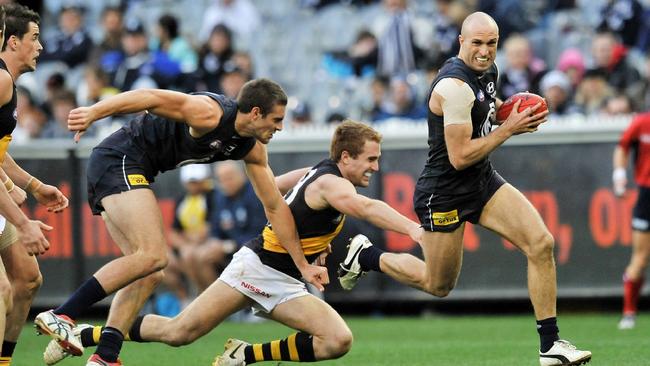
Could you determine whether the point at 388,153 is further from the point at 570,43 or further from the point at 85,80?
the point at 85,80

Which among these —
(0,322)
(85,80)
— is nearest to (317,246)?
A: (0,322)

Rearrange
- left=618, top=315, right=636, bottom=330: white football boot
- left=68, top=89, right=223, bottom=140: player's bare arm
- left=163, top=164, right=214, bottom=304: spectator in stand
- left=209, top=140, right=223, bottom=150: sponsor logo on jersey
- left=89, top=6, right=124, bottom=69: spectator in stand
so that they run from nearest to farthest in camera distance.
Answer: left=68, top=89, right=223, bottom=140: player's bare arm, left=209, top=140, right=223, bottom=150: sponsor logo on jersey, left=618, top=315, right=636, bottom=330: white football boot, left=163, top=164, right=214, bottom=304: spectator in stand, left=89, top=6, right=124, bottom=69: spectator in stand

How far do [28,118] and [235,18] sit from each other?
3654 millimetres

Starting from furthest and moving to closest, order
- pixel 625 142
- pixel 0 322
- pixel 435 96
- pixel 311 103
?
pixel 311 103
pixel 625 142
pixel 435 96
pixel 0 322

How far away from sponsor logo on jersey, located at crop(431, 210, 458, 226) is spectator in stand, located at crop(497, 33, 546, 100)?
6.57m

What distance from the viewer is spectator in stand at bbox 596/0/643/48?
16.5 metres

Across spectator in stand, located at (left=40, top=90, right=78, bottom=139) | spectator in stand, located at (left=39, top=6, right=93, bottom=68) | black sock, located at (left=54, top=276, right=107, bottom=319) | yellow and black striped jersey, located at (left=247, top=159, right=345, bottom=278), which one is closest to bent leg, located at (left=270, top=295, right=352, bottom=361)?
yellow and black striped jersey, located at (left=247, top=159, right=345, bottom=278)

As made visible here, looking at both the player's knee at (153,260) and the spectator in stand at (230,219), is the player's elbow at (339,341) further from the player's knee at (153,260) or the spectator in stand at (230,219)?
the spectator in stand at (230,219)

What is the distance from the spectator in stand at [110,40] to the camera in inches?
720

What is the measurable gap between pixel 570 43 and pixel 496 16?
1.11 m

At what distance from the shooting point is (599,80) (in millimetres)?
15305

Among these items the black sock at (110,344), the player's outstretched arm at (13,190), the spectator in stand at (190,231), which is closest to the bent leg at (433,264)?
the black sock at (110,344)

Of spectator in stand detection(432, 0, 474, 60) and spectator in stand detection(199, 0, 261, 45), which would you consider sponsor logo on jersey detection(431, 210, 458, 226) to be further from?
spectator in stand detection(199, 0, 261, 45)

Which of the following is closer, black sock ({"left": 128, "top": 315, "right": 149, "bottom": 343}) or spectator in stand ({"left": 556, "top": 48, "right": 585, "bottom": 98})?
black sock ({"left": 128, "top": 315, "right": 149, "bottom": 343})
